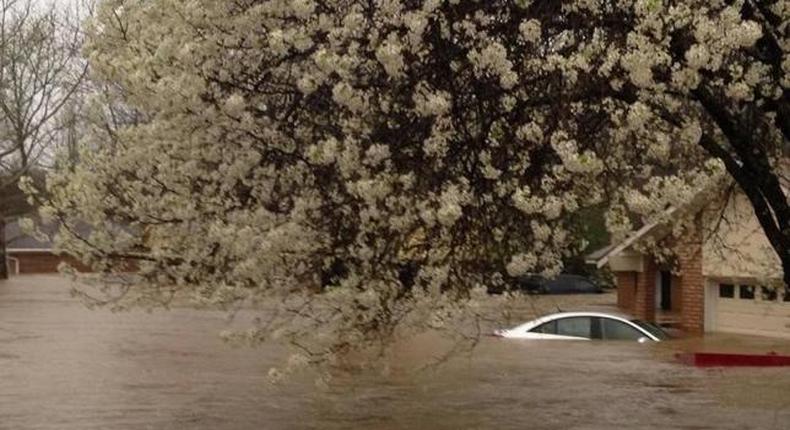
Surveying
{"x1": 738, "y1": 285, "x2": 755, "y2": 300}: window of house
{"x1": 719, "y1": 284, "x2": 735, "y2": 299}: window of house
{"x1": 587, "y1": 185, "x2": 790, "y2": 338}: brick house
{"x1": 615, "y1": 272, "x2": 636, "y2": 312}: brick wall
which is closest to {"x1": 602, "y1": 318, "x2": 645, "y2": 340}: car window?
{"x1": 587, "y1": 185, "x2": 790, "y2": 338}: brick house

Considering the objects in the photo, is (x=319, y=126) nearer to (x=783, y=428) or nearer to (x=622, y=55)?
(x=622, y=55)

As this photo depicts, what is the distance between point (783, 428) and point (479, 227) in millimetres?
7054

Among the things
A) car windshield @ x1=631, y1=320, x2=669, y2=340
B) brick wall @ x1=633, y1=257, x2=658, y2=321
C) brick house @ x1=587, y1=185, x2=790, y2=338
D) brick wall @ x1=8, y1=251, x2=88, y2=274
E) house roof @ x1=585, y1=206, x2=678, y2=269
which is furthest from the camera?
brick wall @ x1=8, y1=251, x2=88, y2=274

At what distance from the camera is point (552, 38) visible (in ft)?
32.3

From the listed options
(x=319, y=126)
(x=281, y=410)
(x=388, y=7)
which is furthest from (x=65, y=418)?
(x=388, y=7)

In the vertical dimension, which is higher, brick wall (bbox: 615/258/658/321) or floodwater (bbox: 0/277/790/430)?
brick wall (bbox: 615/258/658/321)

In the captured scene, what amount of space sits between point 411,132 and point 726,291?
23.5 meters

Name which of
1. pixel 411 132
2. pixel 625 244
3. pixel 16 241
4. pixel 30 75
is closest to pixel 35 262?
pixel 16 241

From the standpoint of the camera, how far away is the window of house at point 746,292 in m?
31.0

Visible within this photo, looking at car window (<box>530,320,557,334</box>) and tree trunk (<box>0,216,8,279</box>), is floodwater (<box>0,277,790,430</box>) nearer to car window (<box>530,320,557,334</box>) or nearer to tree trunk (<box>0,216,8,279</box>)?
car window (<box>530,320,557,334</box>)

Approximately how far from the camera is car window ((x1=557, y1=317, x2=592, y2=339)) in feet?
82.8

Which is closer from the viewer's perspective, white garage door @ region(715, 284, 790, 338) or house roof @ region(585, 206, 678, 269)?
house roof @ region(585, 206, 678, 269)

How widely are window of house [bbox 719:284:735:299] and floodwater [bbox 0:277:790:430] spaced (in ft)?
10.2

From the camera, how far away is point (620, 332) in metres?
25.1
